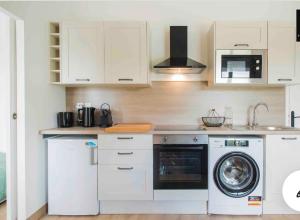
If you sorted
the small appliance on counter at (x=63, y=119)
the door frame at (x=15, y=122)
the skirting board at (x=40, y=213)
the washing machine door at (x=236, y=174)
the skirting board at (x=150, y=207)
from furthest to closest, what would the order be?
the small appliance on counter at (x=63, y=119) → the skirting board at (x=150, y=207) → the washing machine door at (x=236, y=174) → the skirting board at (x=40, y=213) → the door frame at (x=15, y=122)

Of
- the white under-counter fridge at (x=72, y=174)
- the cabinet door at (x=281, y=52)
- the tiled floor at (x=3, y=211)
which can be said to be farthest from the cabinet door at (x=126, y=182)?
the cabinet door at (x=281, y=52)

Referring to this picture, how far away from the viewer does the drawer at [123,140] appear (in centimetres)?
246

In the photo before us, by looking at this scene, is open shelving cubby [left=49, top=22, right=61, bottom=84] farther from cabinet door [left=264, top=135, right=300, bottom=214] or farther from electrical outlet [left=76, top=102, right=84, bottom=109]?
cabinet door [left=264, top=135, right=300, bottom=214]

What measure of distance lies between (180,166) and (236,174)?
63 centimetres

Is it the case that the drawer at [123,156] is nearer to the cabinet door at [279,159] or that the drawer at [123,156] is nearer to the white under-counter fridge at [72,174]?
the white under-counter fridge at [72,174]

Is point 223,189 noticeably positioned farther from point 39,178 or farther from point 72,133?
point 39,178

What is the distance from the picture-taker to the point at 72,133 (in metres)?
2.49

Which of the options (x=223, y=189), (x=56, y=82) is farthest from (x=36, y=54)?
(x=223, y=189)

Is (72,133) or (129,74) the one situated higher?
(129,74)

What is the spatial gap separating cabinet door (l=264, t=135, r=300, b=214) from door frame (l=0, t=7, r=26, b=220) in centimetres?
245

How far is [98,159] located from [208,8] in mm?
2314

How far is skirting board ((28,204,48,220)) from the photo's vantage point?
232 cm

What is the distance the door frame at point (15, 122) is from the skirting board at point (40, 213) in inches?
5.0

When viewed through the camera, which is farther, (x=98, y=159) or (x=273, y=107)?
(x=273, y=107)
